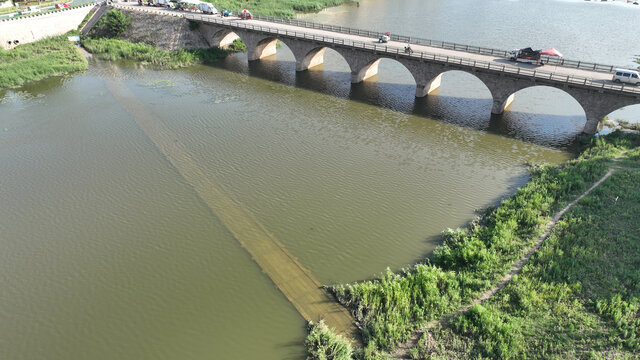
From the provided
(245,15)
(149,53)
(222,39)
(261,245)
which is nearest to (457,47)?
(245,15)

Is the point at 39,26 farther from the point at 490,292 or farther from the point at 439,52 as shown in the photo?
the point at 490,292

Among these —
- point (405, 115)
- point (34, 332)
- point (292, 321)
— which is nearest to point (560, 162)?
point (405, 115)

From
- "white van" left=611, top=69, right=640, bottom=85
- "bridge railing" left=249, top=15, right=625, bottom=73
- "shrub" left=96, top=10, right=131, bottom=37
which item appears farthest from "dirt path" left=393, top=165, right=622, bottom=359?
"shrub" left=96, top=10, right=131, bottom=37

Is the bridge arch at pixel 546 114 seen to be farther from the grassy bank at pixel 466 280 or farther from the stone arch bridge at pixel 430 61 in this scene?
the grassy bank at pixel 466 280

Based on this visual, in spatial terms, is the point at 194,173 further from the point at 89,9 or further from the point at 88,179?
the point at 89,9

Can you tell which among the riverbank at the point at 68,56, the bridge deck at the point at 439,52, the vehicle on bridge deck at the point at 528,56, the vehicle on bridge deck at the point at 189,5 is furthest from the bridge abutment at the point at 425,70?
the vehicle on bridge deck at the point at 189,5
